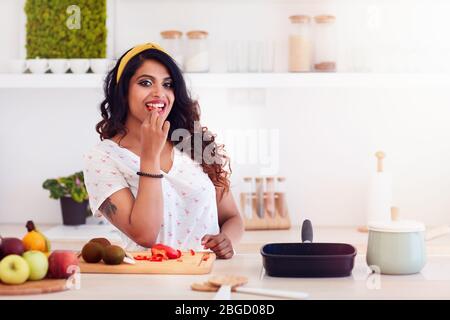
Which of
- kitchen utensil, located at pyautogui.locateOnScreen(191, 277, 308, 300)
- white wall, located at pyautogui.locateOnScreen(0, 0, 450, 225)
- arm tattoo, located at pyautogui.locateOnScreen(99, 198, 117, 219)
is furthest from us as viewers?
white wall, located at pyautogui.locateOnScreen(0, 0, 450, 225)

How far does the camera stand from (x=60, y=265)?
62.3 inches

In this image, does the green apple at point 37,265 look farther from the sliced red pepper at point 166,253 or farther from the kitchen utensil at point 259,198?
the kitchen utensil at point 259,198

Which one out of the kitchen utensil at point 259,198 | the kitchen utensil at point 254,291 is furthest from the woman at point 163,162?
the kitchen utensil at point 259,198

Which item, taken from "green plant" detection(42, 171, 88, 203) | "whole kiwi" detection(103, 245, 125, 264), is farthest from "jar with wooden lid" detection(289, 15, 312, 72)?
"whole kiwi" detection(103, 245, 125, 264)

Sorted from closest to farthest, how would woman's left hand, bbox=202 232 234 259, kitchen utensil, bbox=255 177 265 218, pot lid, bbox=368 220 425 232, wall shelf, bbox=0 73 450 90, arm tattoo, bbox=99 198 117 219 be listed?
pot lid, bbox=368 220 425 232
woman's left hand, bbox=202 232 234 259
arm tattoo, bbox=99 198 117 219
wall shelf, bbox=0 73 450 90
kitchen utensil, bbox=255 177 265 218

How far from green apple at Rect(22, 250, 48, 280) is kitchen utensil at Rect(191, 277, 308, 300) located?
13.1 inches

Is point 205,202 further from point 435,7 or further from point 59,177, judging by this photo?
point 435,7

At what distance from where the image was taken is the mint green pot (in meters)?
1.67

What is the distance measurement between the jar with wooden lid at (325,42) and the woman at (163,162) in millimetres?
1131

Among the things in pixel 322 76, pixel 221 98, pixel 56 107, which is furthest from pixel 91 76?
pixel 322 76

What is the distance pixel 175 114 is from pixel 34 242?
2.85 ft

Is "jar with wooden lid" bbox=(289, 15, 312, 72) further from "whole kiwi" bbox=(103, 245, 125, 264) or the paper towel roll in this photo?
"whole kiwi" bbox=(103, 245, 125, 264)

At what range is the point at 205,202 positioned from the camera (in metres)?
2.32
